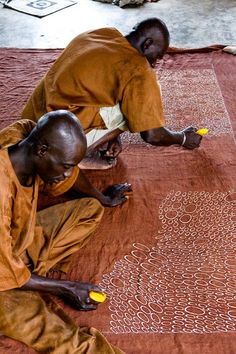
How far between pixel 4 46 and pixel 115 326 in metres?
2.61

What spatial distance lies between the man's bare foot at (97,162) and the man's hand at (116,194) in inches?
6.3

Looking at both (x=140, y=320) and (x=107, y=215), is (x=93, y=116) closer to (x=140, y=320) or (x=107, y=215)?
(x=107, y=215)

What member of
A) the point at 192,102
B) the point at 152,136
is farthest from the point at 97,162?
the point at 192,102

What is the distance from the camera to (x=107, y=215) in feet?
7.07

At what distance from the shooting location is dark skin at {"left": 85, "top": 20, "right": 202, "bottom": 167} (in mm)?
2002

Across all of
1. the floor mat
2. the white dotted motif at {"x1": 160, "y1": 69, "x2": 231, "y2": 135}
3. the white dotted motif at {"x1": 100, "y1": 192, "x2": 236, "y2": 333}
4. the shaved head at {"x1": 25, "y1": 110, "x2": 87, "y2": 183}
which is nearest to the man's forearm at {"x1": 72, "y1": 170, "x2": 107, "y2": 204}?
the white dotted motif at {"x1": 100, "y1": 192, "x2": 236, "y2": 333}

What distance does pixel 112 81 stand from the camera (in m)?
2.02

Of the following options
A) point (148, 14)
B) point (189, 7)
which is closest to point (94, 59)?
point (148, 14)

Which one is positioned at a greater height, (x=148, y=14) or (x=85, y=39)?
(x=85, y=39)

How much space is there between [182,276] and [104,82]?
810mm

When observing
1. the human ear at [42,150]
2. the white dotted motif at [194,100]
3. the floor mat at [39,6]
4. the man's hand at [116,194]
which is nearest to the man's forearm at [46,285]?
the human ear at [42,150]

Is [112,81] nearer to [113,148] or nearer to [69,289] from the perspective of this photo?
[113,148]

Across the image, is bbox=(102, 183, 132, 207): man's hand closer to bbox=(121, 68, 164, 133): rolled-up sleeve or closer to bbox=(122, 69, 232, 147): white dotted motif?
bbox=(121, 68, 164, 133): rolled-up sleeve

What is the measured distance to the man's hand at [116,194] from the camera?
7.16 feet
